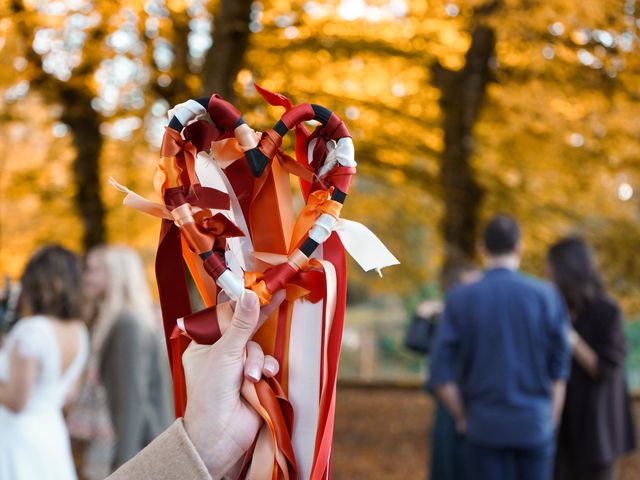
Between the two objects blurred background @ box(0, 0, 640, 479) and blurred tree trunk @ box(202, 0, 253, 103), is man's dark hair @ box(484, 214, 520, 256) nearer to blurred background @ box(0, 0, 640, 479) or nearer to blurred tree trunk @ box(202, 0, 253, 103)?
blurred background @ box(0, 0, 640, 479)

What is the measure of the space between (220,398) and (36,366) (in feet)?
9.20

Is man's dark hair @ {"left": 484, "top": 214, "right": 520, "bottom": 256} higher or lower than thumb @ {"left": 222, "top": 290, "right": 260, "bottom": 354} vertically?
lower

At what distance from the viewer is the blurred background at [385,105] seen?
229 inches

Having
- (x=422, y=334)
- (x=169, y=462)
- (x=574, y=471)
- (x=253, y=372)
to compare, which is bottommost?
(x=574, y=471)

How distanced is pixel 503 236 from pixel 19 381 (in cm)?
261

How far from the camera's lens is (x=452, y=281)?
5.92 meters

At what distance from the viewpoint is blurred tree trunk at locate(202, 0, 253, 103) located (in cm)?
523

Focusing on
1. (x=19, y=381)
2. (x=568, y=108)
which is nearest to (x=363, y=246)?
(x=19, y=381)

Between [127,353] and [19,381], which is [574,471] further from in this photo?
[19,381]

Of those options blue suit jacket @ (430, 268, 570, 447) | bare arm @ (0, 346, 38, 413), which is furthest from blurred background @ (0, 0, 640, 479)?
bare arm @ (0, 346, 38, 413)

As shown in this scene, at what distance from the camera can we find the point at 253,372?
1.23 m

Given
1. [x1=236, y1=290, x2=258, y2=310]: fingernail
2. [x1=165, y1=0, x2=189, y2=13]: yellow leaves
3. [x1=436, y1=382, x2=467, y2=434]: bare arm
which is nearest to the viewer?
[x1=236, y1=290, x2=258, y2=310]: fingernail

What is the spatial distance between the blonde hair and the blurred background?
4.24 feet

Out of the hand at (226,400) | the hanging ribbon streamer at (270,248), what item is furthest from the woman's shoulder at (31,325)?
the hand at (226,400)
